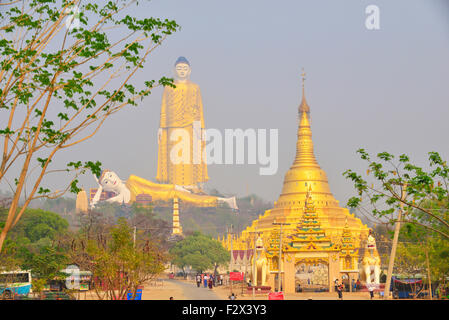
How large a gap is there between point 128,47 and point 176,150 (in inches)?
4777

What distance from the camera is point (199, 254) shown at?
72.8 metres

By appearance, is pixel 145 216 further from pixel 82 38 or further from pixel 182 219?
pixel 82 38

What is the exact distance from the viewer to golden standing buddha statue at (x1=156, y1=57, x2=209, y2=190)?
129 meters

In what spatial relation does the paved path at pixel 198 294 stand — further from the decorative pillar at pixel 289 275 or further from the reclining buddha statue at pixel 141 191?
the reclining buddha statue at pixel 141 191

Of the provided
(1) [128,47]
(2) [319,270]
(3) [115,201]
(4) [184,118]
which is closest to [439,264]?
(1) [128,47]

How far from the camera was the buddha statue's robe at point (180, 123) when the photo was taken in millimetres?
129375

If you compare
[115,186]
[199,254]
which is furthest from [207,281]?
[115,186]

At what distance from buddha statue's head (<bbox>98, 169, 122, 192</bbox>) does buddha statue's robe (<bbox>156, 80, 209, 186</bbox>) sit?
28.5 ft

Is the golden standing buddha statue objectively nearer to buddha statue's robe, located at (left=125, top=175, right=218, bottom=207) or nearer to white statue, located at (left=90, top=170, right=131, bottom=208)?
buddha statue's robe, located at (left=125, top=175, right=218, bottom=207)

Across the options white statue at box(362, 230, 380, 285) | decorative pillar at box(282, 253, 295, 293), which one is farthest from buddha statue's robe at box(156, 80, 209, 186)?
decorative pillar at box(282, 253, 295, 293)

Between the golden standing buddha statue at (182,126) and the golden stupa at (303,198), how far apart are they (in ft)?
152

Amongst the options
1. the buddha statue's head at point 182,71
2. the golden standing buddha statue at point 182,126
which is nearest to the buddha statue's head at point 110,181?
the golden standing buddha statue at point 182,126

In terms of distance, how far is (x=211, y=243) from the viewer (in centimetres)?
7619

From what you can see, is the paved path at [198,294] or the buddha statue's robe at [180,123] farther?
the buddha statue's robe at [180,123]
